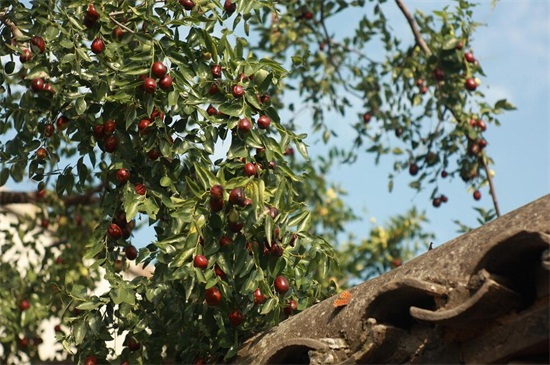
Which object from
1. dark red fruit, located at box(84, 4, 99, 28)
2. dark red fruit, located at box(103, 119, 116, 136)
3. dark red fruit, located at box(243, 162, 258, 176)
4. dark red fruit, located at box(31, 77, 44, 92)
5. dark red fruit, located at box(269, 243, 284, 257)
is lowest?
dark red fruit, located at box(269, 243, 284, 257)

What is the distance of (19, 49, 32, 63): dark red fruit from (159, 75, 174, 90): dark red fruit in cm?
75

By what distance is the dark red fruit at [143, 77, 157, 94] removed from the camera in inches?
155

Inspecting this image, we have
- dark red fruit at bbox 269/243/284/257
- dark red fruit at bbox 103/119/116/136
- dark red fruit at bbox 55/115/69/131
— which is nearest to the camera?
dark red fruit at bbox 269/243/284/257

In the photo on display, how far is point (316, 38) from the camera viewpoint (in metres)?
7.89

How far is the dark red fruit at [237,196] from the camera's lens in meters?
3.68

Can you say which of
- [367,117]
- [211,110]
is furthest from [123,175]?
[367,117]

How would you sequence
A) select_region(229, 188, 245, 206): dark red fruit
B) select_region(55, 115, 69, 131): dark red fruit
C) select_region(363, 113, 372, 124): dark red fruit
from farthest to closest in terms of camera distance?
select_region(363, 113, 372, 124): dark red fruit
select_region(55, 115, 69, 131): dark red fruit
select_region(229, 188, 245, 206): dark red fruit

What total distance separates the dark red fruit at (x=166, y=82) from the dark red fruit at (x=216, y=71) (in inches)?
7.2

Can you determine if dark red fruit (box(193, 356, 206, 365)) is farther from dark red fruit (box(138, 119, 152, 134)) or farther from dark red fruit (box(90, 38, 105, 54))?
dark red fruit (box(90, 38, 105, 54))

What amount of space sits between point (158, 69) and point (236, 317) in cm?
102

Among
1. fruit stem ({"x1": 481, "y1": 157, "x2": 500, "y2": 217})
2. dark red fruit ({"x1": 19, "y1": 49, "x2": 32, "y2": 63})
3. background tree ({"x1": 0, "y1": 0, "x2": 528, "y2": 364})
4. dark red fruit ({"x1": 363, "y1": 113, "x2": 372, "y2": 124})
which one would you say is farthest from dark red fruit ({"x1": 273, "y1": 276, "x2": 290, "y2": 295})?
dark red fruit ({"x1": 363, "y1": 113, "x2": 372, "y2": 124})

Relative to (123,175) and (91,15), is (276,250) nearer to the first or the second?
(123,175)

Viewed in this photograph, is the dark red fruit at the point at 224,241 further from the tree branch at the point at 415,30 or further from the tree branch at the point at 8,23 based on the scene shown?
the tree branch at the point at 415,30

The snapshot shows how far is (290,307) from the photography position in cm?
402
